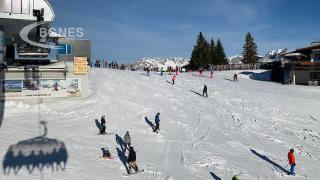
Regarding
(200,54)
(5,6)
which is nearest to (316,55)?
(200,54)

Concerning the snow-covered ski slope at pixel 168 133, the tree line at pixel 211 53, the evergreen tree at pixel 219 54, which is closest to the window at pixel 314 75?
the snow-covered ski slope at pixel 168 133

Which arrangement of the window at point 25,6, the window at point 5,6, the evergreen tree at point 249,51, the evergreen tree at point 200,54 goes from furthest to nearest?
the evergreen tree at point 249,51 < the evergreen tree at point 200,54 < the window at point 25,6 < the window at point 5,6

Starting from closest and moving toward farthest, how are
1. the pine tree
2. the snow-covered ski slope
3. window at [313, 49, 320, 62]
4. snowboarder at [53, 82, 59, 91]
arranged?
the snow-covered ski slope < snowboarder at [53, 82, 59, 91] < window at [313, 49, 320, 62] < the pine tree

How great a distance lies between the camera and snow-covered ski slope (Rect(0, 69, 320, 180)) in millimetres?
19266

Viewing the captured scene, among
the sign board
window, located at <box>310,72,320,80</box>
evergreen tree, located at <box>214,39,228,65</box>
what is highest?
evergreen tree, located at <box>214,39,228,65</box>

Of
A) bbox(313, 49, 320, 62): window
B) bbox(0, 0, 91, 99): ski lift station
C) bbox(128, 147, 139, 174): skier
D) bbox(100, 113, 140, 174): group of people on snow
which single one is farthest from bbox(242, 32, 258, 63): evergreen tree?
bbox(128, 147, 139, 174): skier

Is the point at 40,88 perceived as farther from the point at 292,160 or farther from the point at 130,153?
the point at 292,160

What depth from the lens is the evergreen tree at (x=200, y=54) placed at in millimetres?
85562

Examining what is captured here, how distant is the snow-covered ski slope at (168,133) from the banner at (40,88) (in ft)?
2.71

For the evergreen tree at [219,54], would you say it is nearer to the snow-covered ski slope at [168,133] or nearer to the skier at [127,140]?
the snow-covered ski slope at [168,133]

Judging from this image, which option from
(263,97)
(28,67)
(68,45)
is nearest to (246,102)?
(263,97)

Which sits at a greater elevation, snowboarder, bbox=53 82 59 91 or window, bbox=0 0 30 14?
window, bbox=0 0 30 14

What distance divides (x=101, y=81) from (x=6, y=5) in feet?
98.4

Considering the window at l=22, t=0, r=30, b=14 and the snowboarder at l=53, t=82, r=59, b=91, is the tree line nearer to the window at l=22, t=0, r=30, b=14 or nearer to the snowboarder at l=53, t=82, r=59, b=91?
the snowboarder at l=53, t=82, r=59, b=91
